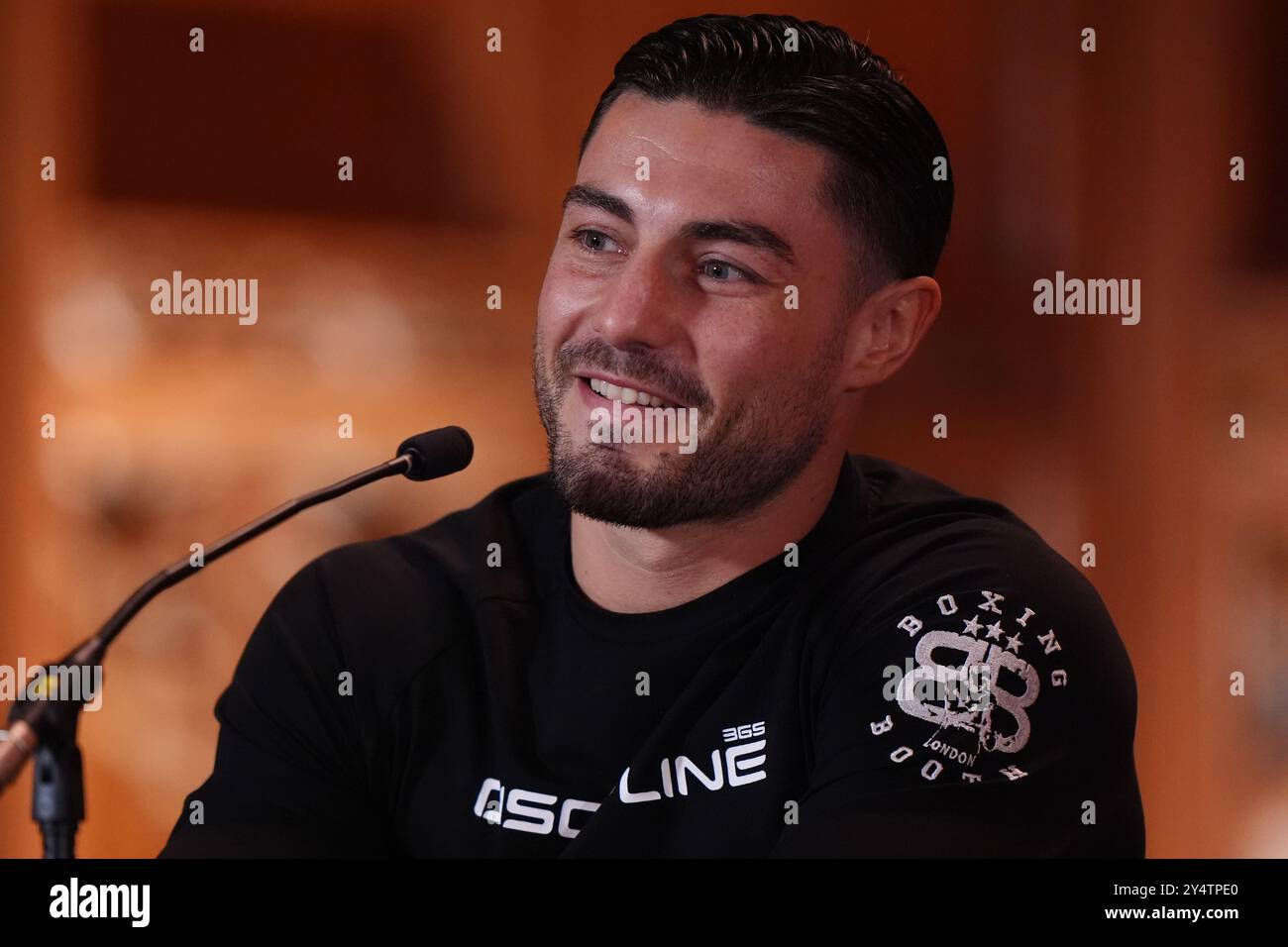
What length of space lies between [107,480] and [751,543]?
1592 millimetres

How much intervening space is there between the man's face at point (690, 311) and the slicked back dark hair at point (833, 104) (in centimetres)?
2

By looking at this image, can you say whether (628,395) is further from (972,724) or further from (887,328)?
(972,724)

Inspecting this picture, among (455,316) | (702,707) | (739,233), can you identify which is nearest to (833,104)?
(739,233)

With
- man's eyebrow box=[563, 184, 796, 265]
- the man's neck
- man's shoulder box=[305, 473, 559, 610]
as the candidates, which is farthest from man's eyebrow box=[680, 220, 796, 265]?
man's shoulder box=[305, 473, 559, 610]

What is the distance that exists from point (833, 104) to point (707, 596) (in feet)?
1.63

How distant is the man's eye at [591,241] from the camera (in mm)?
1336

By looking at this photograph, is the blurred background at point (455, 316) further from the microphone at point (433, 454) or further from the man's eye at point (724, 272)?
the microphone at point (433, 454)

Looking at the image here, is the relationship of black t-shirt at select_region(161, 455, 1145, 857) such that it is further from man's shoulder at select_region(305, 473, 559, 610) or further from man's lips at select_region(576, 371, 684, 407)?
man's lips at select_region(576, 371, 684, 407)

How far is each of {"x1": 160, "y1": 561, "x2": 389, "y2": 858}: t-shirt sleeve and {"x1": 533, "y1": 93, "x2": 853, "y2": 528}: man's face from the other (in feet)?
1.03

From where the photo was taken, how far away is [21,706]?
81 cm

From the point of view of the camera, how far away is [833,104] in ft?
4.42

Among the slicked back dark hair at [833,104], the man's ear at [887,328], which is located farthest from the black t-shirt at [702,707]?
the slicked back dark hair at [833,104]
